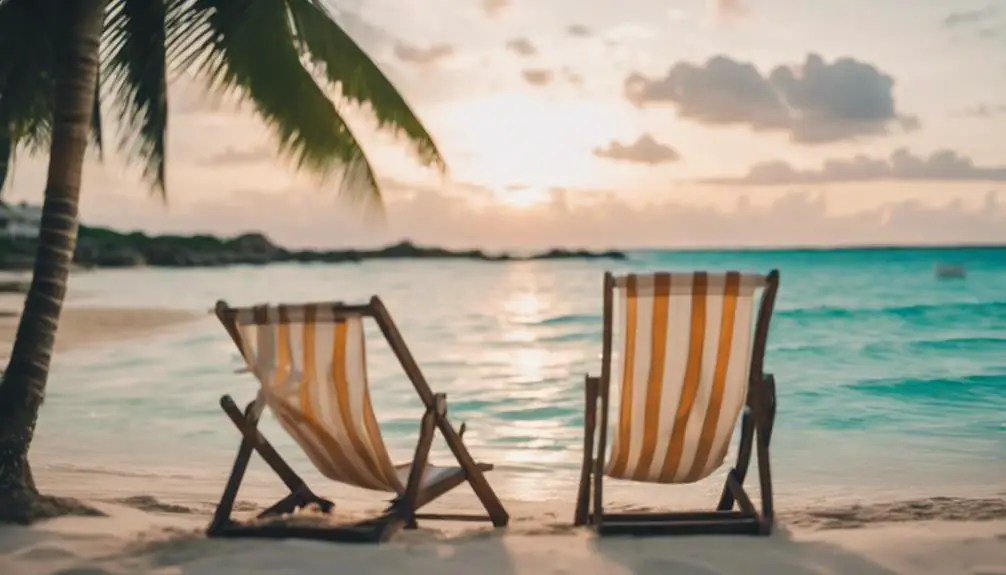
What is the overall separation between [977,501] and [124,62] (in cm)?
472

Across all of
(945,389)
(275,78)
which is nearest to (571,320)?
(945,389)

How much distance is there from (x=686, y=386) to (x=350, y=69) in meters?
2.39

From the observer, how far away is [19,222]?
50.9m

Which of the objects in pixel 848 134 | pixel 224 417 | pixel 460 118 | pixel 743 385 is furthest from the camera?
pixel 848 134

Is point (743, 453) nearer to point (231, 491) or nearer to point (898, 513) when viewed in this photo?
point (898, 513)

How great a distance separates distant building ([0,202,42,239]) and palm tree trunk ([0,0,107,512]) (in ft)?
159

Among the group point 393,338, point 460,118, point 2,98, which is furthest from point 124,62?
point 460,118

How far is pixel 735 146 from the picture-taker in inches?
1560

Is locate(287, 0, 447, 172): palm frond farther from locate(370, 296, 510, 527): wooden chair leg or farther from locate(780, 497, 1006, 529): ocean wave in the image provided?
locate(780, 497, 1006, 529): ocean wave

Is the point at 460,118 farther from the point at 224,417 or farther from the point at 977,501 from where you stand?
the point at 977,501

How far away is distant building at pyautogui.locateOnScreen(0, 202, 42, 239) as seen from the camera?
161ft

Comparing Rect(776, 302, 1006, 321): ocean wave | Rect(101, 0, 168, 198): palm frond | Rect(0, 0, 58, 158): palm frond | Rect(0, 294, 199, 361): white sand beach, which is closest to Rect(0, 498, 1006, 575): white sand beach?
Rect(0, 0, 58, 158): palm frond

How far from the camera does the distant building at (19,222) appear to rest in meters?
49.2

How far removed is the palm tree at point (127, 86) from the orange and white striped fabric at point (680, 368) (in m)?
1.91
